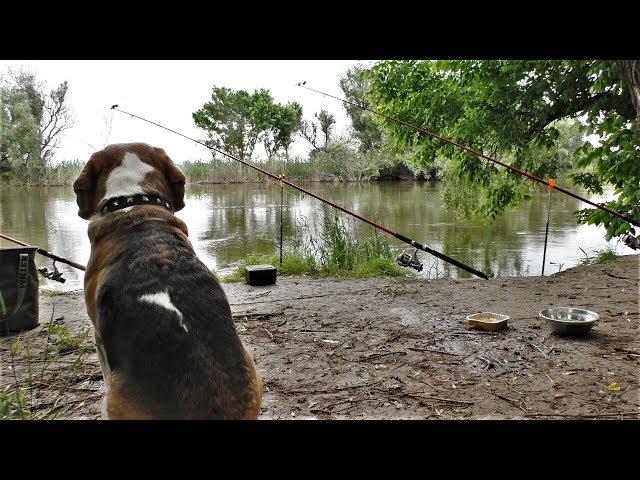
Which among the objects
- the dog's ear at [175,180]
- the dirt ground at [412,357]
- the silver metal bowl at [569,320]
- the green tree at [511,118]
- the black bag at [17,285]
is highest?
the green tree at [511,118]

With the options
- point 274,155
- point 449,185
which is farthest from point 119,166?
point 274,155

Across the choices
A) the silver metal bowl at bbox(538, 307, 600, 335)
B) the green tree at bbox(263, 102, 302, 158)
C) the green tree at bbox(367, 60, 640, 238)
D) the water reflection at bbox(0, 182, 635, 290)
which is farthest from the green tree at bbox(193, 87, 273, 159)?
the silver metal bowl at bbox(538, 307, 600, 335)

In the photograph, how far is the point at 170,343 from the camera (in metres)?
1.53

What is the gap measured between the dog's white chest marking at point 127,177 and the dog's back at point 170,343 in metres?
0.53

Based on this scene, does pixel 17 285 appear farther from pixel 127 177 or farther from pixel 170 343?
pixel 170 343

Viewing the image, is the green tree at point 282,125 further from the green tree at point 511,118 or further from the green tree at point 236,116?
the green tree at point 511,118

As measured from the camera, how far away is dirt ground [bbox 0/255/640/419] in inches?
117

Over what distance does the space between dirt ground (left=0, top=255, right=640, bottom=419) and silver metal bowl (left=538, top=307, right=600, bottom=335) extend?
0.34 feet

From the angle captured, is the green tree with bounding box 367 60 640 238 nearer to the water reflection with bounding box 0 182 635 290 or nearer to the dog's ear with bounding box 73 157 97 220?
the water reflection with bounding box 0 182 635 290

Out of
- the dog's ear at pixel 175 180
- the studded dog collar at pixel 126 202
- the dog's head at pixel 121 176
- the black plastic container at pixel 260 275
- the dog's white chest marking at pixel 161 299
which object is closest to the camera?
the dog's white chest marking at pixel 161 299

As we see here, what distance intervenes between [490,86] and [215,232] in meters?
7.42

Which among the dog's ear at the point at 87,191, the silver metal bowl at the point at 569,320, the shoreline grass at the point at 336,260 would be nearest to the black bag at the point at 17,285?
the dog's ear at the point at 87,191

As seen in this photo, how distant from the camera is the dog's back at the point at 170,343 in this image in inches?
57.6
